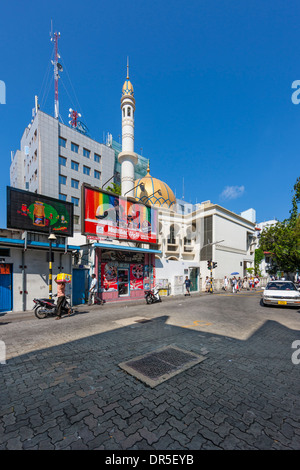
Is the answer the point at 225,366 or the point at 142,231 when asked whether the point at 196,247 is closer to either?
the point at 142,231

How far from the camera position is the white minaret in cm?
2808

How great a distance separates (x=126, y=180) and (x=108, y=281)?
16.9m

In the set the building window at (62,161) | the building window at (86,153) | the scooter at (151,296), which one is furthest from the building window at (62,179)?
the scooter at (151,296)

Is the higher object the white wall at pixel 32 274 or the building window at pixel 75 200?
the building window at pixel 75 200

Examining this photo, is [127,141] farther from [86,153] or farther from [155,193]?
[86,153]

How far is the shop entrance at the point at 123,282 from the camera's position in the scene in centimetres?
1602

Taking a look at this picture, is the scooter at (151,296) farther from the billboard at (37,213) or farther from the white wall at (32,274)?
the billboard at (37,213)

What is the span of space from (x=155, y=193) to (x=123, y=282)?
24.1m

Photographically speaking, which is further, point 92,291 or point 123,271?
point 123,271

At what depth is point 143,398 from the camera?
3197 millimetres

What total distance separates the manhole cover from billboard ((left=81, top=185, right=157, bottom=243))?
36.1ft

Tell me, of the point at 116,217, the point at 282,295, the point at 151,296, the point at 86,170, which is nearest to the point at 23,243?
the point at 116,217

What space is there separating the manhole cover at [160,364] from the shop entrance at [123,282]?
11223 millimetres

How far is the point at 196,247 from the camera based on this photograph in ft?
113
